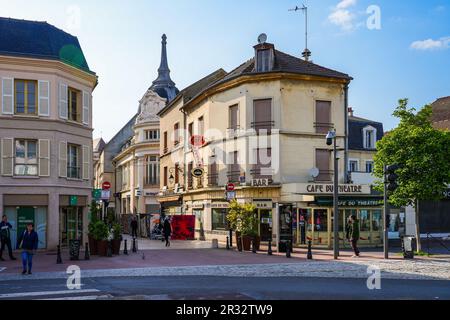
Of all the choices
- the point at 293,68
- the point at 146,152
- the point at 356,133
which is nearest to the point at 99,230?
the point at 293,68

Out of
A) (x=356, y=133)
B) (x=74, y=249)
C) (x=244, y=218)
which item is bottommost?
(x=74, y=249)

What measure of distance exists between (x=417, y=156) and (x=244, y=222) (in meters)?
8.00

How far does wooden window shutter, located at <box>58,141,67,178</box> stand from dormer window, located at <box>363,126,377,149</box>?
85.2 feet

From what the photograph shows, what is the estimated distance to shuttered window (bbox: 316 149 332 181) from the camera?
30.7 m

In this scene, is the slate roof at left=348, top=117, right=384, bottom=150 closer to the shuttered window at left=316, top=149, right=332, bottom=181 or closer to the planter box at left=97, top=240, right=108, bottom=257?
the shuttered window at left=316, top=149, right=332, bottom=181

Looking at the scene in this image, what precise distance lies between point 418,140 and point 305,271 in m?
9.06

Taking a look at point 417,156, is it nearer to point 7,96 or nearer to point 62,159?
point 62,159

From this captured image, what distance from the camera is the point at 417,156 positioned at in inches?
917

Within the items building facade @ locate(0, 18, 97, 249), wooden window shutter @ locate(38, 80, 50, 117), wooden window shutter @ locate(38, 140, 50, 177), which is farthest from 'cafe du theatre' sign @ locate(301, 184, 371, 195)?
wooden window shutter @ locate(38, 80, 50, 117)

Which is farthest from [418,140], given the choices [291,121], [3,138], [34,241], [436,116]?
[436,116]

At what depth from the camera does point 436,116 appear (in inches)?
1955
